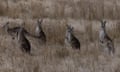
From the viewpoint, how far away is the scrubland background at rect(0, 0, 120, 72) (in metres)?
11.9

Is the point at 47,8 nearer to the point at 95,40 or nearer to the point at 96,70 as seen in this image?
the point at 95,40

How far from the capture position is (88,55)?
12.8 metres

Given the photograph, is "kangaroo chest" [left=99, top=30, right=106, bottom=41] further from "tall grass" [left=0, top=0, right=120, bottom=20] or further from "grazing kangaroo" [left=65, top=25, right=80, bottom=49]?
"tall grass" [left=0, top=0, right=120, bottom=20]

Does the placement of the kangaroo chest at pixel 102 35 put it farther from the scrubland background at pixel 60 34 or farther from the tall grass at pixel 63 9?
the tall grass at pixel 63 9

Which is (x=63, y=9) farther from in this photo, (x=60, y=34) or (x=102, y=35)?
(x=102, y=35)

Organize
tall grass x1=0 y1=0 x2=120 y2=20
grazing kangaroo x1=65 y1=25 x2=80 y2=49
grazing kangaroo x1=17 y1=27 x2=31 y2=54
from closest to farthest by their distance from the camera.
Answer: grazing kangaroo x1=17 y1=27 x2=31 y2=54 → grazing kangaroo x1=65 y1=25 x2=80 y2=49 → tall grass x1=0 y1=0 x2=120 y2=20

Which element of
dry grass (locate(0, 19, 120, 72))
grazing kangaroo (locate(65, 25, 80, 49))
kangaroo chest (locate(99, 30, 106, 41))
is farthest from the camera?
kangaroo chest (locate(99, 30, 106, 41))

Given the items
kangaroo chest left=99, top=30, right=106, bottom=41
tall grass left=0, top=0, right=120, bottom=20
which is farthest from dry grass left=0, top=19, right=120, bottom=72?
tall grass left=0, top=0, right=120, bottom=20

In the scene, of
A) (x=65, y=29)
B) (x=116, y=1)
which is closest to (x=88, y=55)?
(x=65, y=29)

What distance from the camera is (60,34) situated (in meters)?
15.3

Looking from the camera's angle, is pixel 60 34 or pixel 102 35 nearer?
pixel 102 35

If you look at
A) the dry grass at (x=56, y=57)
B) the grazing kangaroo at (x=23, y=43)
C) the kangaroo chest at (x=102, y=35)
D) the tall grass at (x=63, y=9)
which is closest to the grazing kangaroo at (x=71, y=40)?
the dry grass at (x=56, y=57)

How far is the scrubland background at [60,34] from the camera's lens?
11911 millimetres

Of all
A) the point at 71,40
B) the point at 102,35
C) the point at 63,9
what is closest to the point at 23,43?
the point at 71,40
